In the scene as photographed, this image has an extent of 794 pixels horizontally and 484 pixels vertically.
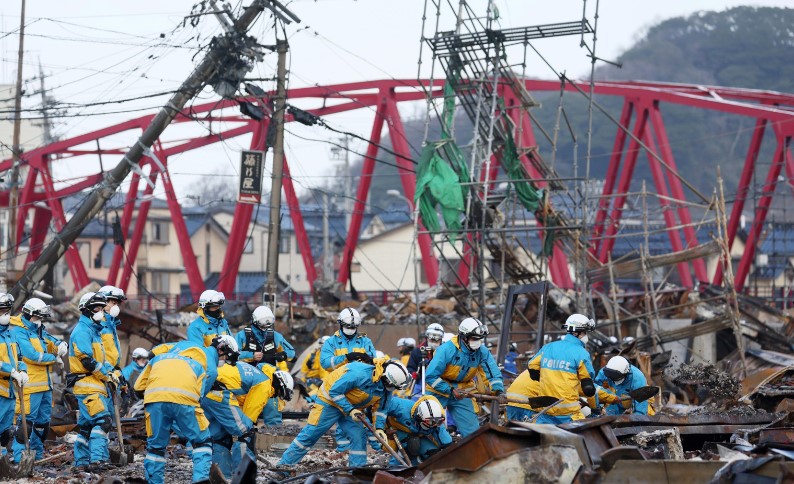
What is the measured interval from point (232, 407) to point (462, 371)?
3.17 metres

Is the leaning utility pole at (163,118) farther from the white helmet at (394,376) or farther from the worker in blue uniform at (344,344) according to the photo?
the white helmet at (394,376)

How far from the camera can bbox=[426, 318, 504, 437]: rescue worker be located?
1384 centimetres

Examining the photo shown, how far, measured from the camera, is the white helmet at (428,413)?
11766 mm

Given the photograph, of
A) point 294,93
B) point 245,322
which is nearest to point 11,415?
point 245,322

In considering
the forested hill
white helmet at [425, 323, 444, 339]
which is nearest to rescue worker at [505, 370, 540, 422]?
white helmet at [425, 323, 444, 339]

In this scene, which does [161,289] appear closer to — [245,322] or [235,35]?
[245,322]

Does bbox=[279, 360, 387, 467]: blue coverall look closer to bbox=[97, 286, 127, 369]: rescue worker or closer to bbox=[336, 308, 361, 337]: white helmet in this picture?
bbox=[97, 286, 127, 369]: rescue worker

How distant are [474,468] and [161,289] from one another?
188 feet

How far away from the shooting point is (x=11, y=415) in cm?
1393

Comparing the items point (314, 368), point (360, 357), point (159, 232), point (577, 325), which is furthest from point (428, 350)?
point (159, 232)

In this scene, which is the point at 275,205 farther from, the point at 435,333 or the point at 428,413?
the point at 428,413

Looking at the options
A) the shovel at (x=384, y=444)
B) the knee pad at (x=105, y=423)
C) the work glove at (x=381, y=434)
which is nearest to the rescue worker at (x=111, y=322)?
the knee pad at (x=105, y=423)

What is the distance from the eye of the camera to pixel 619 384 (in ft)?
45.8

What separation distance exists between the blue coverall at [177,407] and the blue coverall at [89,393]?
2.46m
